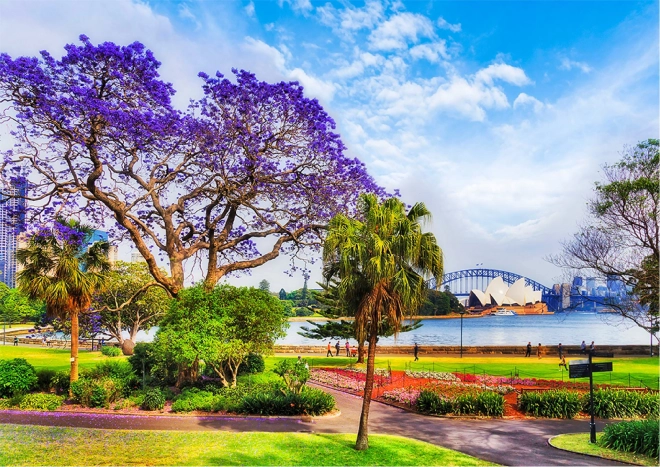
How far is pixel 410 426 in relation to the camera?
15.2 metres

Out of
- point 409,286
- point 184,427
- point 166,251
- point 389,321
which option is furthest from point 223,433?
point 166,251

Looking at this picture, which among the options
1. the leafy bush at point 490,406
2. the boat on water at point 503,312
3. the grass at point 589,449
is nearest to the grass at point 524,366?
the leafy bush at point 490,406

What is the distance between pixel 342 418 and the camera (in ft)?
52.0

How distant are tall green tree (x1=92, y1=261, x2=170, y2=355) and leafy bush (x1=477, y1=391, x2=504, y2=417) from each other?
87.7 feet

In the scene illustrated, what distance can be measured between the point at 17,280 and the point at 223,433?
1011cm

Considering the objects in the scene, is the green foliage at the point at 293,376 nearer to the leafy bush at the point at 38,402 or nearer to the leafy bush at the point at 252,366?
the leafy bush at the point at 252,366

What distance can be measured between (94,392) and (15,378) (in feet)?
10.5

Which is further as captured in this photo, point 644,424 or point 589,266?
point 589,266

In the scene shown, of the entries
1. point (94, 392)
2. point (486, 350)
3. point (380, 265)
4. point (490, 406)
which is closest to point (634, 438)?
point (490, 406)

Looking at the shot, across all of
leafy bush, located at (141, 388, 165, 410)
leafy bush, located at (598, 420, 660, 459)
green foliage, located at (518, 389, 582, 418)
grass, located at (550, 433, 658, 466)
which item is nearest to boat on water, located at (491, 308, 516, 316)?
green foliage, located at (518, 389, 582, 418)

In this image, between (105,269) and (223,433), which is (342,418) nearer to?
(223,433)

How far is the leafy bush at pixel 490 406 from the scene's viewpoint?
16.4m

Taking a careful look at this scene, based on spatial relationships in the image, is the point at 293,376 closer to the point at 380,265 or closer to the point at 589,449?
the point at 380,265

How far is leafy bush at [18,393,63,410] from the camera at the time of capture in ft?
52.9
